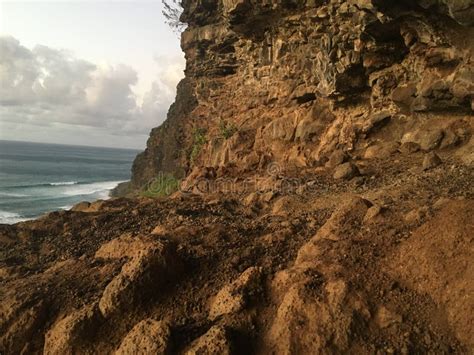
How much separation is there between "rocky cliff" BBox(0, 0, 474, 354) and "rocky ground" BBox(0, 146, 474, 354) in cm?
2

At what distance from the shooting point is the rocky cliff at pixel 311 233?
3.30 meters

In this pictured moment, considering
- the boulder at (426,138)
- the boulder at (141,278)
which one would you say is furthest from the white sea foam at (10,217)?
the boulder at (141,278)

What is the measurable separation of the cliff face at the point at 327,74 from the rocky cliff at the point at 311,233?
49 millimetres

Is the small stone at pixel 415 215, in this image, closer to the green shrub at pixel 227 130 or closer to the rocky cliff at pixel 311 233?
the rocky cliff at pixel 311 233

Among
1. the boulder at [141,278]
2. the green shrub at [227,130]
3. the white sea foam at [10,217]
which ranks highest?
the green shrub at [227,130]

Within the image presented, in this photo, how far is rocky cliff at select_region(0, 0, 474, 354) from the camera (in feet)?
10.8

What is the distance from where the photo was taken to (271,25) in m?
13.8

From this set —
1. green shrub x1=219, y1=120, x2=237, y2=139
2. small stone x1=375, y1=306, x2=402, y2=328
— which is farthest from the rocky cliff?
green shrub x1=219, y1=120, x2=237, y2=139

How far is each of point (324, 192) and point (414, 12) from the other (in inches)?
159

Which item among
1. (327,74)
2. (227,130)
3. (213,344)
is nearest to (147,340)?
(213,344)

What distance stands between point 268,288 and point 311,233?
4.50 ft

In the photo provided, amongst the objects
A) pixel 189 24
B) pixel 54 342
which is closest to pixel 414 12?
pixel 54 342

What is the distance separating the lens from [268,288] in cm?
378

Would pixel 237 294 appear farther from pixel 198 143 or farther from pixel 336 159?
pixel 198 143
